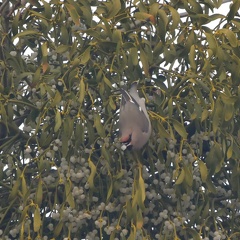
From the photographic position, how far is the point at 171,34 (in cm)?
335

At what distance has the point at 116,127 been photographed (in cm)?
333

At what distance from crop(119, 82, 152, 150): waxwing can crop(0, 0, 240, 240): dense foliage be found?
0.04 metres

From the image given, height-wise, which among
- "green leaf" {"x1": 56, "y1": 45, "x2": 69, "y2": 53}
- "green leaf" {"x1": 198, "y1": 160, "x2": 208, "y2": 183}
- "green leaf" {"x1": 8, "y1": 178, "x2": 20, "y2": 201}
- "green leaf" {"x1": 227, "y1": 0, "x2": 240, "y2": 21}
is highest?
"green leaf" {"x1": 227, "y1": 0, "x2": 240, "y2": 21}

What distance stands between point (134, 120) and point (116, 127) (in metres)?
0.11

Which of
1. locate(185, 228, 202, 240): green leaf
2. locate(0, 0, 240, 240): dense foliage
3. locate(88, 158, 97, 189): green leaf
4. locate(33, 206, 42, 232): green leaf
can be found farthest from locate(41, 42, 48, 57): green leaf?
locate(185, 228, 202, 240): green leaf

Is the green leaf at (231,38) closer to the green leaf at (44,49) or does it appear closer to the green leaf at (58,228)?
the green leaf at (44,49)

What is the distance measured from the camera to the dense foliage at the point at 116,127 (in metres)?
3.19

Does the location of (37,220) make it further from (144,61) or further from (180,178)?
(144,61)

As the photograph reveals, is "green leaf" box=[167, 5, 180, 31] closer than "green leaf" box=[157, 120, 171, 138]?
No

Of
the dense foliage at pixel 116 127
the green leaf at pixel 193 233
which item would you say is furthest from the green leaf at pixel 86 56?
the green leaf at pixel 193 233

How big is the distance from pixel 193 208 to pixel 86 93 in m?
0.49

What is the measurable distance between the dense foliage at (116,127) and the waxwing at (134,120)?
0.04m

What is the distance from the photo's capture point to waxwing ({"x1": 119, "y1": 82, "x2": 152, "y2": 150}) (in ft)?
10.4

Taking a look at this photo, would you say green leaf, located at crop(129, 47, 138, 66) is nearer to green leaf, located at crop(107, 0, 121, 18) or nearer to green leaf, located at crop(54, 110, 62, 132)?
green leaf, located at crop(107, 0, 121, 18)
